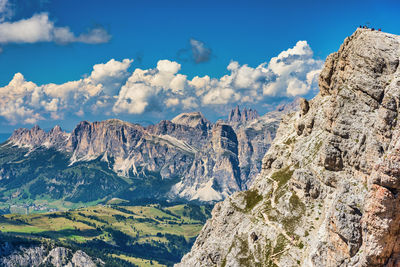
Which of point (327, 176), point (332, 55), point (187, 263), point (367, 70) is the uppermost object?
point (332, 55)

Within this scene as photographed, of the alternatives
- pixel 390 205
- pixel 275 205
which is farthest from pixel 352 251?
pixel 275 205

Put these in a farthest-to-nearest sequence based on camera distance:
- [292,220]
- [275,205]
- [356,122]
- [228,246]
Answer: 1. [228,246]
2. [275,205]
3. [292,220]
4. [356,122]

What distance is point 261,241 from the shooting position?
472ft

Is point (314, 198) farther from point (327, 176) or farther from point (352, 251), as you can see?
point (352, 251)

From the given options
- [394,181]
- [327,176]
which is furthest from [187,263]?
[394,181]

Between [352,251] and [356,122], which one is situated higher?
[356,122]

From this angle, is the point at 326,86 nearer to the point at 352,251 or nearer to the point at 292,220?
the point at 292,220

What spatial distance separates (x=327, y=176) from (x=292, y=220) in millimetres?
20101

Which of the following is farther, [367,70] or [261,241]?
[261,241]

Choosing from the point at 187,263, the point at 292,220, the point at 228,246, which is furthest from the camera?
the point at 187,263

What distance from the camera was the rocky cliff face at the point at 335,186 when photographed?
79125 millimetres

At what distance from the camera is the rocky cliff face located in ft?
260

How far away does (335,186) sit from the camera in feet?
422

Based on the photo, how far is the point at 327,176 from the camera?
431ft
